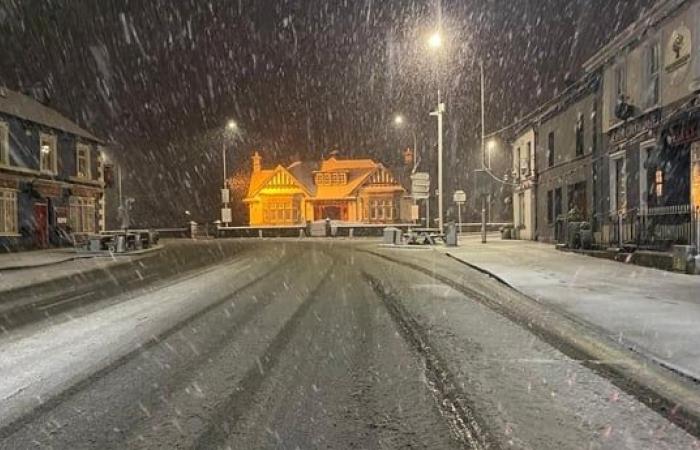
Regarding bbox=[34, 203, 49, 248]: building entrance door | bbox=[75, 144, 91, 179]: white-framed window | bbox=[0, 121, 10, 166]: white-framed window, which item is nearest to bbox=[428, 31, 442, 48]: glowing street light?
bbox=[0, 121, 10, 166]: white-framed window

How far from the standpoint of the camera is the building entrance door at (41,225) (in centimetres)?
3288

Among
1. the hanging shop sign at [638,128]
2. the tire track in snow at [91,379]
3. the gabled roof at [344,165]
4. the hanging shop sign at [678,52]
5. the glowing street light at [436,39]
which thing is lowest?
the tire track in snow at [91,379]

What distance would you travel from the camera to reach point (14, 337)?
8.66m

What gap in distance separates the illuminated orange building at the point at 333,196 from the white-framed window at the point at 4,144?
37.1m

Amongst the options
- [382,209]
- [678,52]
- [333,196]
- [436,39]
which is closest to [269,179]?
[333,196]

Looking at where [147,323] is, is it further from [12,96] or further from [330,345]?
[12,96]

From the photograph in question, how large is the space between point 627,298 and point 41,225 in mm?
30738

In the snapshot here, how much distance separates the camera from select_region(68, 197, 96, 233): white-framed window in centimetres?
3700

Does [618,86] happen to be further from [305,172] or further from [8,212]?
[305,172]

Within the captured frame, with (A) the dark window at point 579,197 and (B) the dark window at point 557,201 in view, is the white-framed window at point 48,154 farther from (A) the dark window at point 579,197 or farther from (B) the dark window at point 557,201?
(A) the dark window at point 579,197

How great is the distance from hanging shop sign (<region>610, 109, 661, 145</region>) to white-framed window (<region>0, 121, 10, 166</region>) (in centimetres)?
2635

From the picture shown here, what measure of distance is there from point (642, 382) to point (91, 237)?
28641mm

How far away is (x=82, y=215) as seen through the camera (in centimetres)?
3859

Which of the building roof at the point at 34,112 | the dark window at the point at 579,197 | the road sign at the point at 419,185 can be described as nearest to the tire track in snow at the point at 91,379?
the dark window at the point at 579,197
